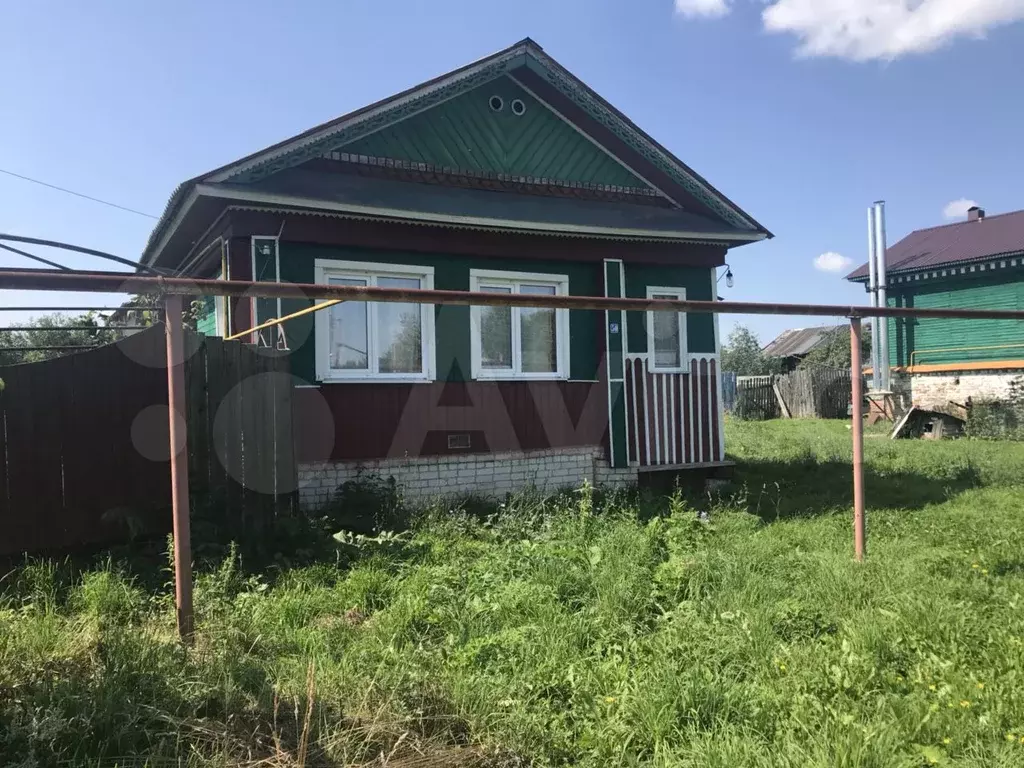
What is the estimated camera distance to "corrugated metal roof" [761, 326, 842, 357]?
39.0 metres

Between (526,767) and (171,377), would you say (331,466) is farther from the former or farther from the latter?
(526,767)

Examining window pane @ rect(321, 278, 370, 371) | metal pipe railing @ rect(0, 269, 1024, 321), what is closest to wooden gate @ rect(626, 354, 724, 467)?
window pane @ rect(321, 278, 370, 371)

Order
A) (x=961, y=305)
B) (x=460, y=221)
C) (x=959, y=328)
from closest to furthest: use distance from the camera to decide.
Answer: (x=460, y=221) → (x=959, y=328) → (x=961, y=305)

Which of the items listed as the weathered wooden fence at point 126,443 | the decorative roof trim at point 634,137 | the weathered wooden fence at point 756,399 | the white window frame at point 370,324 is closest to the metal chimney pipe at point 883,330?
the weathered wooden fence at point 756,399

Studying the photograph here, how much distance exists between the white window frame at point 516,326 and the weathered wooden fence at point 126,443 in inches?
117

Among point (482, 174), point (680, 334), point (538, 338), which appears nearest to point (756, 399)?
point (680, 334)

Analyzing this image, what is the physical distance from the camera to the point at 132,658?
3.05 m

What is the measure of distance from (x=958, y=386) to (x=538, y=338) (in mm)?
16014

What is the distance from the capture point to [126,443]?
5.12 metres

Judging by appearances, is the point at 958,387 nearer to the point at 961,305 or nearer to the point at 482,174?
the point at 961,305

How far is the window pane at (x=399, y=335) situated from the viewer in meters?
7.91

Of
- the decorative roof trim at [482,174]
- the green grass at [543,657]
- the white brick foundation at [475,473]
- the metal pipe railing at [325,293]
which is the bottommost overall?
the green grass at [543,657]

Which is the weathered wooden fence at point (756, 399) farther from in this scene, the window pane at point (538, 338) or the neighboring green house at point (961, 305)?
the window pane at point (538, 338)

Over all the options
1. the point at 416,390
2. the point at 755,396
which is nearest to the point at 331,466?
the point at 416,390
